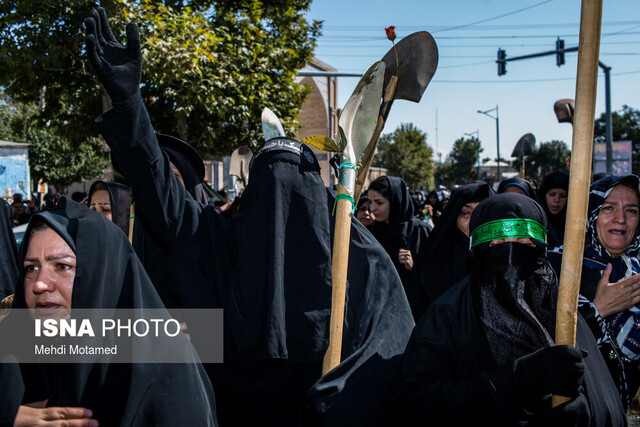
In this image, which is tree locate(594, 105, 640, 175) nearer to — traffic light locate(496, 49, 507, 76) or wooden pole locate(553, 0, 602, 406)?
traffic light locate(496, 49, 507, 76)

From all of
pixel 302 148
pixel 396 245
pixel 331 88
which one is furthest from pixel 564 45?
pixel 331 88

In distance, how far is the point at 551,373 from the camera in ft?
5.59

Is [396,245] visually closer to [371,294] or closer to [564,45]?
[371,294]

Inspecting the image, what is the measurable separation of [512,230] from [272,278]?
936mm

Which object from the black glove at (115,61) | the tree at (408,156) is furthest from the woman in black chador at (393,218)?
the tree at (408,156)

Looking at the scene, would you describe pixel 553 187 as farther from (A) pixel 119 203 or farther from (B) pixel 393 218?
(A) pixel 119 203

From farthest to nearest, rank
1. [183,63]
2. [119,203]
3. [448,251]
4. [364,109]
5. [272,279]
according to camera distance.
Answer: [183,63]
[448,251]
[119,203]
[364,109]
[272,279]

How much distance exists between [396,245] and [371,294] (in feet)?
9.06

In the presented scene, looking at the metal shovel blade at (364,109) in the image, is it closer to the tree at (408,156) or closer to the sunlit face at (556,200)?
the sunlit face at (556,200)

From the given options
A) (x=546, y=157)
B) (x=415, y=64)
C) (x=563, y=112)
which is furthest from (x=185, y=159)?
(x=546, y=157)

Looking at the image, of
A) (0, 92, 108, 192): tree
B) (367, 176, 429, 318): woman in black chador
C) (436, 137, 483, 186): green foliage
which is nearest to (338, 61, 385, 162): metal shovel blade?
(367, 176, 429, 318): woman in black chador

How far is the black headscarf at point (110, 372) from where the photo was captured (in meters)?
1.72

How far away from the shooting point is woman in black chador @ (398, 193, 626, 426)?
1835 mm

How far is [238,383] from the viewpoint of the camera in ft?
7.78
